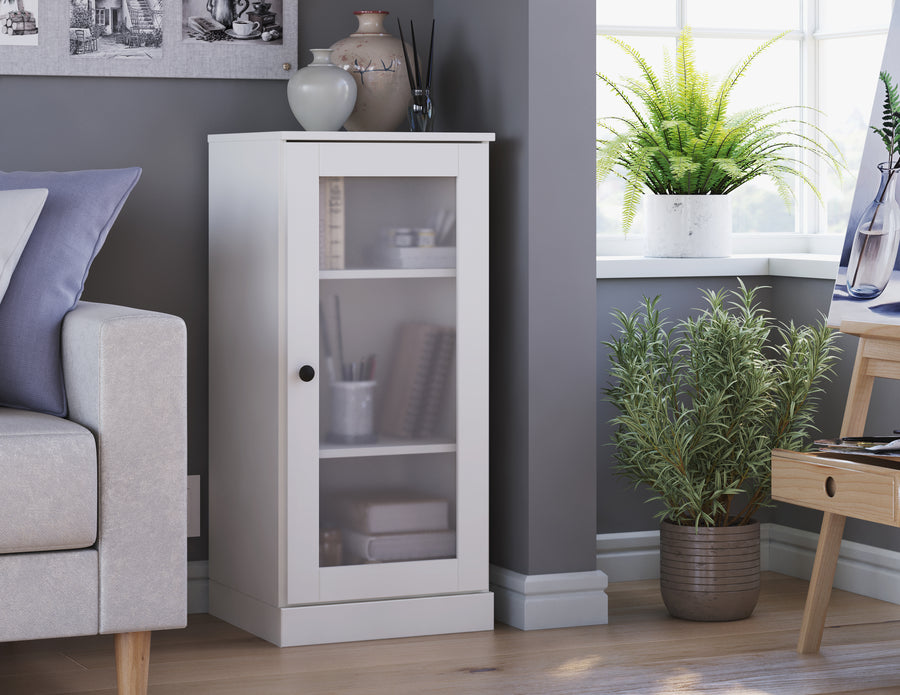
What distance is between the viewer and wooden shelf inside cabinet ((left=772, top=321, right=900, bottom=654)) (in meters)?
2.41

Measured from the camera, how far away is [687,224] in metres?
3.39

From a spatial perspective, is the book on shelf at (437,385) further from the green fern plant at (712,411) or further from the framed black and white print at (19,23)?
the framed black and white print at (19,23)

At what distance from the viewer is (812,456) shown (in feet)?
8.48

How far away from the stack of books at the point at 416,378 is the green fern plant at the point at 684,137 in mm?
797

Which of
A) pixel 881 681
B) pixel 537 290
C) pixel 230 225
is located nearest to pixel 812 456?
pixel 881 681

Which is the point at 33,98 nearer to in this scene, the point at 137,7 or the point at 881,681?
the point at 137,7

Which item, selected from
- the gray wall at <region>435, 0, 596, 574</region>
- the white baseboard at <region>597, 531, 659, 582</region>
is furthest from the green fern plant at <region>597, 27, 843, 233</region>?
the white baseboard at <region>597, 531, 659, 582</region>

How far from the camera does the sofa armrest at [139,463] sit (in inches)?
85.3

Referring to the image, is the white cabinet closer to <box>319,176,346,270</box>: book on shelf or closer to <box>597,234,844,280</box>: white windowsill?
<box>319,176,346,270</box>: book on shelf

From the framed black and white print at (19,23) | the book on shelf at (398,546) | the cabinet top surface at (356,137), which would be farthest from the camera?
the framed black and white print at (19,23)

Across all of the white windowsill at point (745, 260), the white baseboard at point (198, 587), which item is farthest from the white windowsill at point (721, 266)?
the white baseboard at point (198, 587)

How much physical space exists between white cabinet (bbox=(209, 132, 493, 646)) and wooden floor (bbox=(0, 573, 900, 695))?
4.6 inches

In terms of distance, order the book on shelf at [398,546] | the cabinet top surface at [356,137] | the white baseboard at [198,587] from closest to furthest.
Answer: the cabinet top surface at [356,137] → the book on shelf at [398,546] → the white baseboard at [198,587]

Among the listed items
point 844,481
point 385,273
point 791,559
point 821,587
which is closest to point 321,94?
point 385,273
